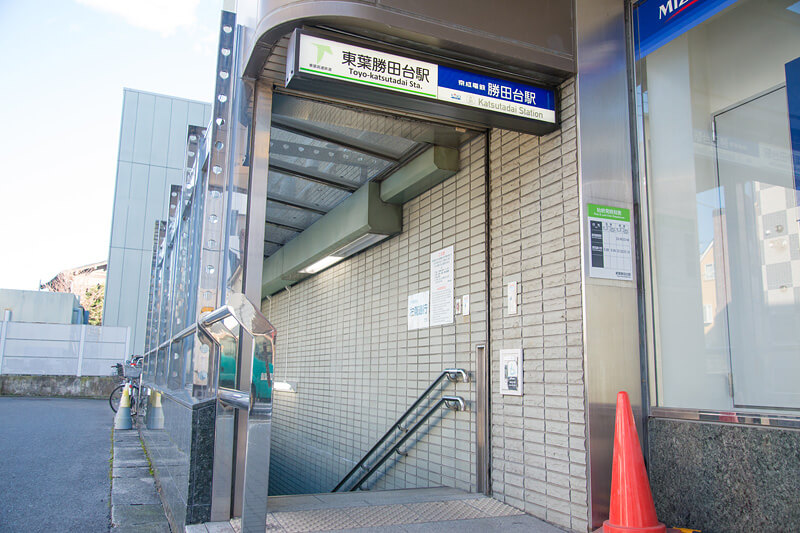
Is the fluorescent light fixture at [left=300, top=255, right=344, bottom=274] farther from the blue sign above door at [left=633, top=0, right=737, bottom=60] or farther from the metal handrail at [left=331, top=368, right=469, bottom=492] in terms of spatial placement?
the blue sign above door at [left=633, top=0, right=737, bottom=60]

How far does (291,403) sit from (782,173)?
843 cm

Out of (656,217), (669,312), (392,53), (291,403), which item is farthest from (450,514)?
(291,403)

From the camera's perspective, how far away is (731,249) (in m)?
3.65

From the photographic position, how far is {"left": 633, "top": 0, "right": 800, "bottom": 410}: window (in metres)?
A: 3.46

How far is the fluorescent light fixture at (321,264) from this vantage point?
843 cm

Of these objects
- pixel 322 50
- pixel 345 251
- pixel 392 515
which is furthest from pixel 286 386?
pixel 322 50

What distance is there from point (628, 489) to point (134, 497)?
147 inches

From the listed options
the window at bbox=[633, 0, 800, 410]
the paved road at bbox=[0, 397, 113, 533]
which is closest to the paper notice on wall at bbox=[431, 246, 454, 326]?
the window at bbox=[633, 0, 800, 410]

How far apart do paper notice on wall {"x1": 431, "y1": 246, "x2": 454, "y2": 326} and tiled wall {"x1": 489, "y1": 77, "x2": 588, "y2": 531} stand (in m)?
0.86

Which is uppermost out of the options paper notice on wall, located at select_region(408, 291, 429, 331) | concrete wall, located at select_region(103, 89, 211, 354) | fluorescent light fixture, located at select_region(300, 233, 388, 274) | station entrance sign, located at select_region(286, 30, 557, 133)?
concrete wall, located at select_region(103, 89, 211, 354)

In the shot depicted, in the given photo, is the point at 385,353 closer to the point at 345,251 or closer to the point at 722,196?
the point at 345,251

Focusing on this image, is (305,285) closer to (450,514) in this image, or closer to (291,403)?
(291,403)

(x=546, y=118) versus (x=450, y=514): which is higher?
(x=546, y=118)

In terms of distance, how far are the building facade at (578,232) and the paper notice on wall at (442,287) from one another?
514 mm
